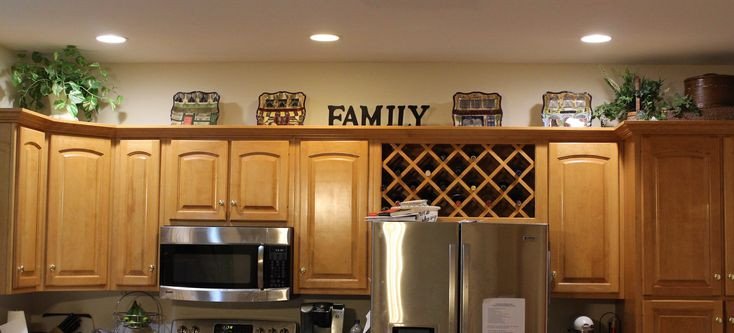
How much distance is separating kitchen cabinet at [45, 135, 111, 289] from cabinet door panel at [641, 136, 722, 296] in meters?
2.95

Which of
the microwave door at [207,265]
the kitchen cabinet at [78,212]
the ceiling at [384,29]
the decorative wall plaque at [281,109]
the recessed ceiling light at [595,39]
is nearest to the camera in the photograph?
the ceiling at [384,29]

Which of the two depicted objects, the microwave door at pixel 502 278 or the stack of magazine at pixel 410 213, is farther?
the stack of magazine at pixel 410 213

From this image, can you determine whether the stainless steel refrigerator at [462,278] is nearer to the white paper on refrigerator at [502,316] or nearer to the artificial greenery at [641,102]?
the white paper on refrigerator at [502,316]

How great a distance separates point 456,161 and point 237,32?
1.47 meters

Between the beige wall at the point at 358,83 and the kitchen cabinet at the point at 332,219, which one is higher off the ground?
the beige wall at the point at 358,83

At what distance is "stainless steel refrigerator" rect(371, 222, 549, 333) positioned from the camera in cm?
430

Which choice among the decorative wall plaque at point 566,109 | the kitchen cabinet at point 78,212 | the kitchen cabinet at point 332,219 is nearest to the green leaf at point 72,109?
the kitchen cabinet at point 78,212

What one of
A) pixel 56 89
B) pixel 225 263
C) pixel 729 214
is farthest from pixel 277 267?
pixel 729 214

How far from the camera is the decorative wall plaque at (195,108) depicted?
5.00 meters

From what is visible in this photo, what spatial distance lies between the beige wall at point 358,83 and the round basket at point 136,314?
1061mm

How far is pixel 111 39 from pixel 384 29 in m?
1.46

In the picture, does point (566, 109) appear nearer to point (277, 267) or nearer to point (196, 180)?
point (277, 267)

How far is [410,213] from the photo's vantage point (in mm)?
4500

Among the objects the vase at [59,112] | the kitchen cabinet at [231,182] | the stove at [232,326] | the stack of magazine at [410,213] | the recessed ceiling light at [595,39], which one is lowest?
the stove at [232,326]
